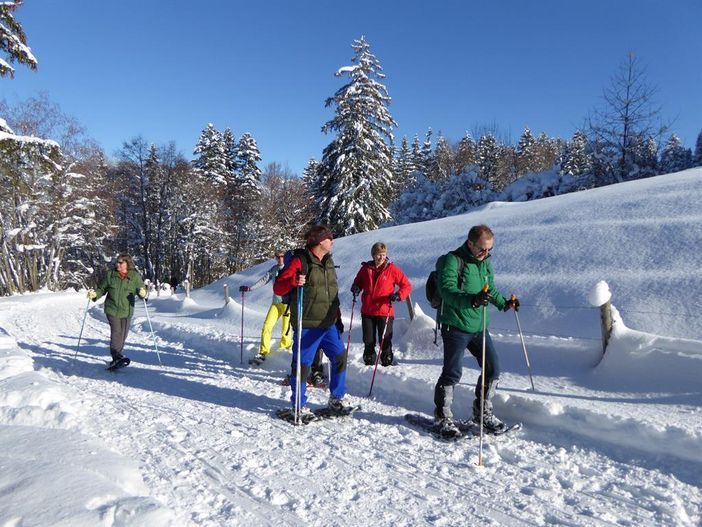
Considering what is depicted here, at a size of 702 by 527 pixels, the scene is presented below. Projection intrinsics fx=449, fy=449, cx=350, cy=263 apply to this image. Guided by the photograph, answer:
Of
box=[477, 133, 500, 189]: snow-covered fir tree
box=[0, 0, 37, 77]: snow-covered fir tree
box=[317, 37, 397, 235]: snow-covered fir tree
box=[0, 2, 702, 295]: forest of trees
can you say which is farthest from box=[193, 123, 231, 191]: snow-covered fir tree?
box=[0, 0, 37, 77]: snow-covered fir tree

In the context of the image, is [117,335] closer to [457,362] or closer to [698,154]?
[457,362]

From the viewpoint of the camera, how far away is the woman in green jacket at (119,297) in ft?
23.5

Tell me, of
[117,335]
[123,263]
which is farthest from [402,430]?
[123,263]

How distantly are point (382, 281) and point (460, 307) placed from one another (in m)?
2.39

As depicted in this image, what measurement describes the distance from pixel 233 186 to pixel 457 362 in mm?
35485

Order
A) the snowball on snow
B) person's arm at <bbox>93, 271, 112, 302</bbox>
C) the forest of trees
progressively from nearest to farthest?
the snowball on snow, person's arm at <bbox>93, 271, 112, 302</bbox>, the forest of trees

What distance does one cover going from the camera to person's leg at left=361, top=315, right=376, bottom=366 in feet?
21.1

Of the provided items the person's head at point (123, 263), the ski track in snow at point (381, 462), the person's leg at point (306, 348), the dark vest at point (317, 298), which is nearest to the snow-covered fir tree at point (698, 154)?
the ski track in snow at point (381, 462)

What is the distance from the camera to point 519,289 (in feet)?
29.8

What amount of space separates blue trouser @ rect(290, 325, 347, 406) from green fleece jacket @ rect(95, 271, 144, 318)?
3.97m

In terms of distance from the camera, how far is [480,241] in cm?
392

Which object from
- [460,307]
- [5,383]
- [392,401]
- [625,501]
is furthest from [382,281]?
[5,383]

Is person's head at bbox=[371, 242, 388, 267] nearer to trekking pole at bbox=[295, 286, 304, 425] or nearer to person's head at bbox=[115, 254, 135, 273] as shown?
trekking pole at bbox=[295, 286, 304, 425]

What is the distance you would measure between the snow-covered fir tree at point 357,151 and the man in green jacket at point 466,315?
20012mm
